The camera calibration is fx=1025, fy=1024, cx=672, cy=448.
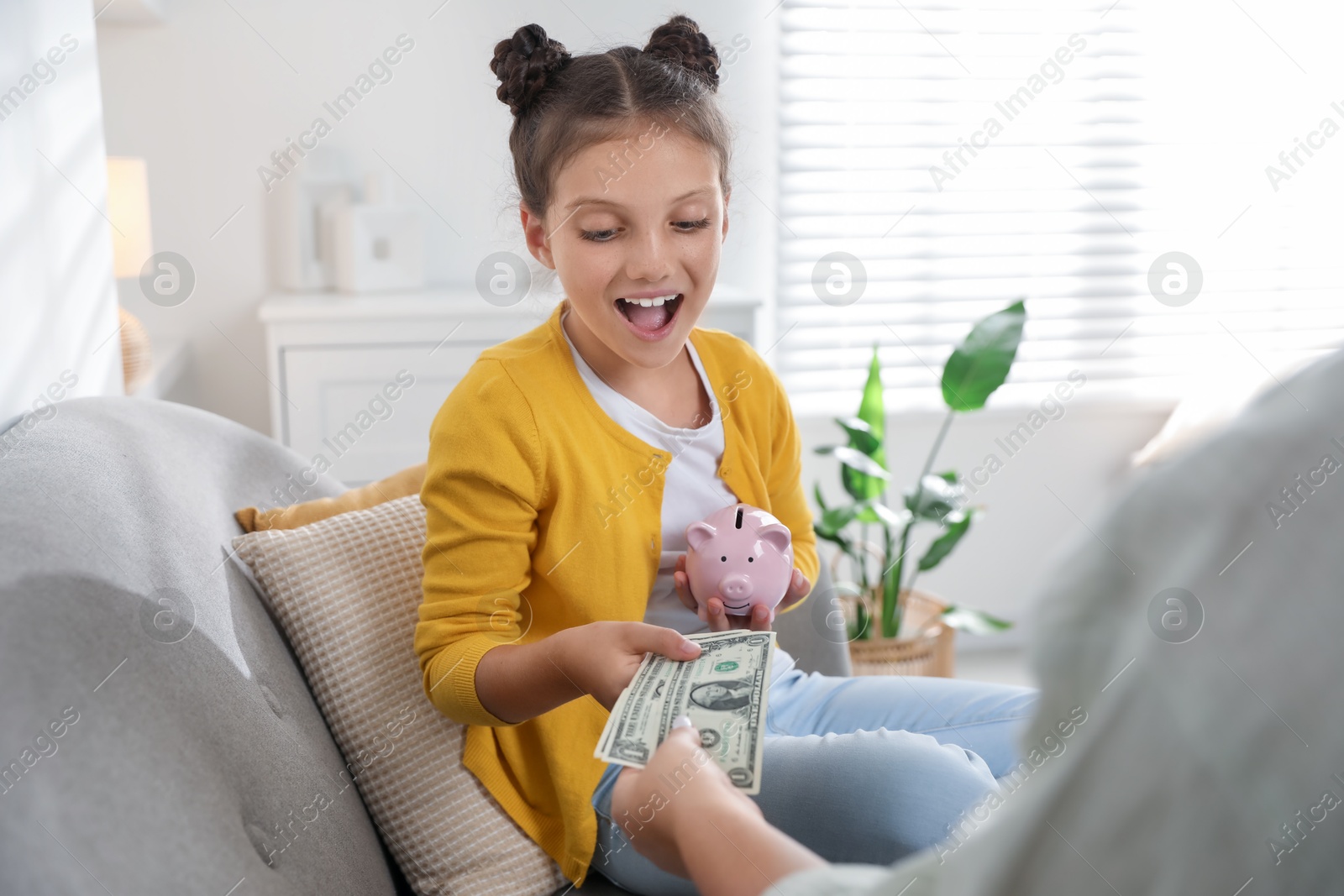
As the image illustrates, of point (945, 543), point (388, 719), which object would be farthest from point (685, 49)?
point (945, 543)

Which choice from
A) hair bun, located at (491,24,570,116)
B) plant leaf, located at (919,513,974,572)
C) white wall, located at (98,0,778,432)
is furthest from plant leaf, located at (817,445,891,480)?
hair bun, located at (491,24,570,116)

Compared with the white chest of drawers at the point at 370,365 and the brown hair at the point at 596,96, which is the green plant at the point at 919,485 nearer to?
the white chest of drawers at the point at 370,365

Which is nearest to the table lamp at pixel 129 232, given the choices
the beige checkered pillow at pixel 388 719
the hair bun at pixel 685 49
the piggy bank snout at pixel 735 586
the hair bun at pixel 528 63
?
the beige checkered pillow at pixel 388 719

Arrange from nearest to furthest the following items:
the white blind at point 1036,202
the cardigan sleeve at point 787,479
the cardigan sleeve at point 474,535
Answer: the cardigan sleeve at point 474,535
the cardigan sleeve at point 787,479
the white blind at point 1036,202

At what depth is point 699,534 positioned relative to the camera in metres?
→ 1.14

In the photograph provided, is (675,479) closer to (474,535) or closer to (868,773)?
(474,535)

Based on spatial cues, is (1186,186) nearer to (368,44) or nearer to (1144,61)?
(1144,61)

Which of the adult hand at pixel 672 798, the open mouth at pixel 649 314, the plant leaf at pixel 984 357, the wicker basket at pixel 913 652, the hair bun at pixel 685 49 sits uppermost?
the hair bun at pixel 685 49

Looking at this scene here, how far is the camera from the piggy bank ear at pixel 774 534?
45.1 inches

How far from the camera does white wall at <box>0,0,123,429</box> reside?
112 centimetres

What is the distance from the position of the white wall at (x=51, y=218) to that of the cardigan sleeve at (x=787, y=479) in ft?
2.81

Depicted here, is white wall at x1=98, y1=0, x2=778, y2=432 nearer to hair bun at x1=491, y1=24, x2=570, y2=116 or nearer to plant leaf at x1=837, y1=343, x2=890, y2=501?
plant leaf at x1=837, y1=343, x2=890, y2=501

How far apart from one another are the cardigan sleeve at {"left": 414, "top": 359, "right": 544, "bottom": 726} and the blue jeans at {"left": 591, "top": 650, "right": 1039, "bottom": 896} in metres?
0.22

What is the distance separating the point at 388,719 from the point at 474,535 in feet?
0.75
